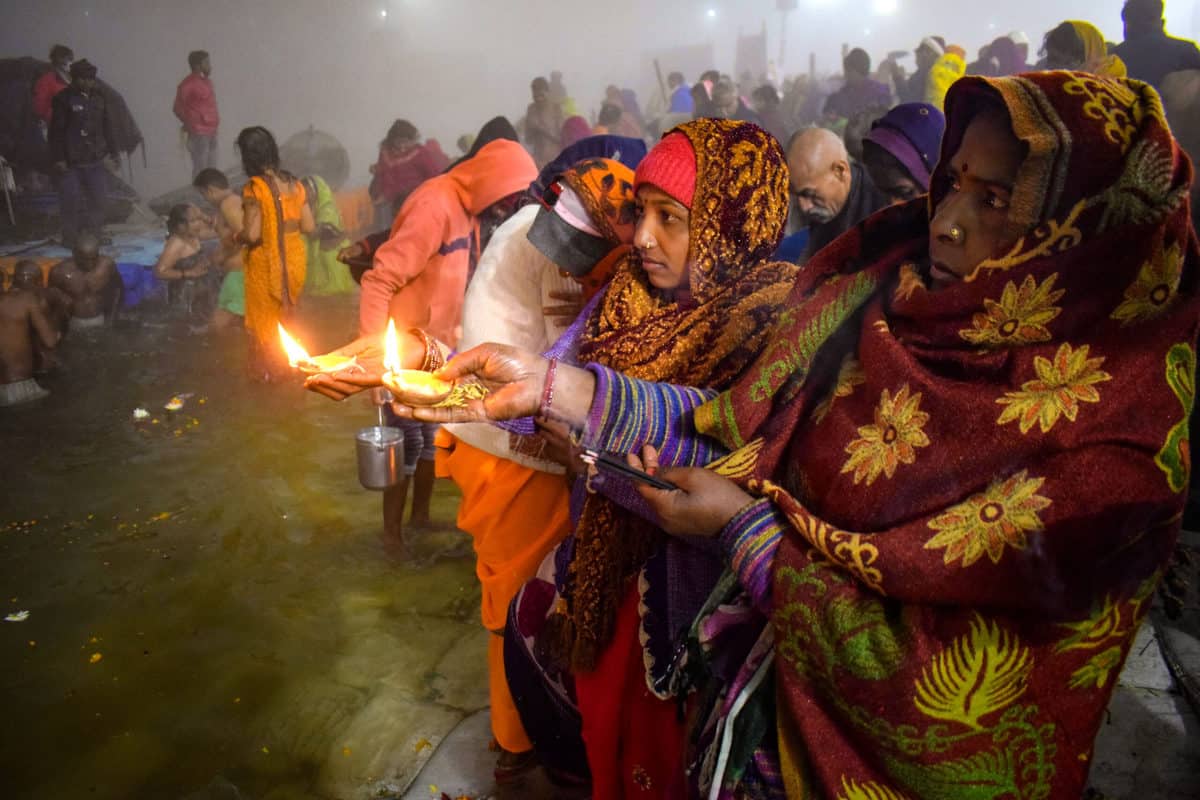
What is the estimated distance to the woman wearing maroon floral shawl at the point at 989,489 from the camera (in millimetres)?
1077

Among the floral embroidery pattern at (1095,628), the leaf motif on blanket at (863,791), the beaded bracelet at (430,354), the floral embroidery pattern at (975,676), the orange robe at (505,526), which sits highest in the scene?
the beaded bracelet at (430,354)

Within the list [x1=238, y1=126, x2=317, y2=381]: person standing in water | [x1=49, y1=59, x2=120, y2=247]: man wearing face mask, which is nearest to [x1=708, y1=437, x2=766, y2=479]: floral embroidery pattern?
[x1=238, y1=126, x2=317, y2=381]: person standing in water

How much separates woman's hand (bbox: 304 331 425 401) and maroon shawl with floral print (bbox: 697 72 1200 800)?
106 cm

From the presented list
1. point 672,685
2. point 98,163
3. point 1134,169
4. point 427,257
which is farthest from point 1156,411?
point 98,163

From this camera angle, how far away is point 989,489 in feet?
3.76

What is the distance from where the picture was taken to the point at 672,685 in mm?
1610

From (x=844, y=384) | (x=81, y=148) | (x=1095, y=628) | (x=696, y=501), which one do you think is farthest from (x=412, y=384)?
(x=81, y=148)

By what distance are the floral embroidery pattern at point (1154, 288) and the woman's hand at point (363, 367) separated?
1494mm

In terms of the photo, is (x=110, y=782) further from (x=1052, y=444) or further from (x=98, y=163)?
(x=98, y=163)

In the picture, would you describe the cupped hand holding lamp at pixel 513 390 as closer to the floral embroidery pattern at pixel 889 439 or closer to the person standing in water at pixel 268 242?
the floral embroidery pattern at pixel 889 439

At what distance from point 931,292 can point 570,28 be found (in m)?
21.5

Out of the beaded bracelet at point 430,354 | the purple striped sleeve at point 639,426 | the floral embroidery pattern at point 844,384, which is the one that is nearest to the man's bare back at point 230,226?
the beaded bracelet at point 430,354

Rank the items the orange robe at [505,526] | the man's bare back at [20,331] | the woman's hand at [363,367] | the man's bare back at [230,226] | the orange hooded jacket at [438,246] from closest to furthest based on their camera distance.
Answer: the woman's hand at [363,367] < the orange robe at [505,526] < the orange hooded jacket at [438,246] < the man's bare back at [20,331] < the man's bare back at [230,226]

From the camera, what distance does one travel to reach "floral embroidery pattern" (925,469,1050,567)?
3.56 feet
